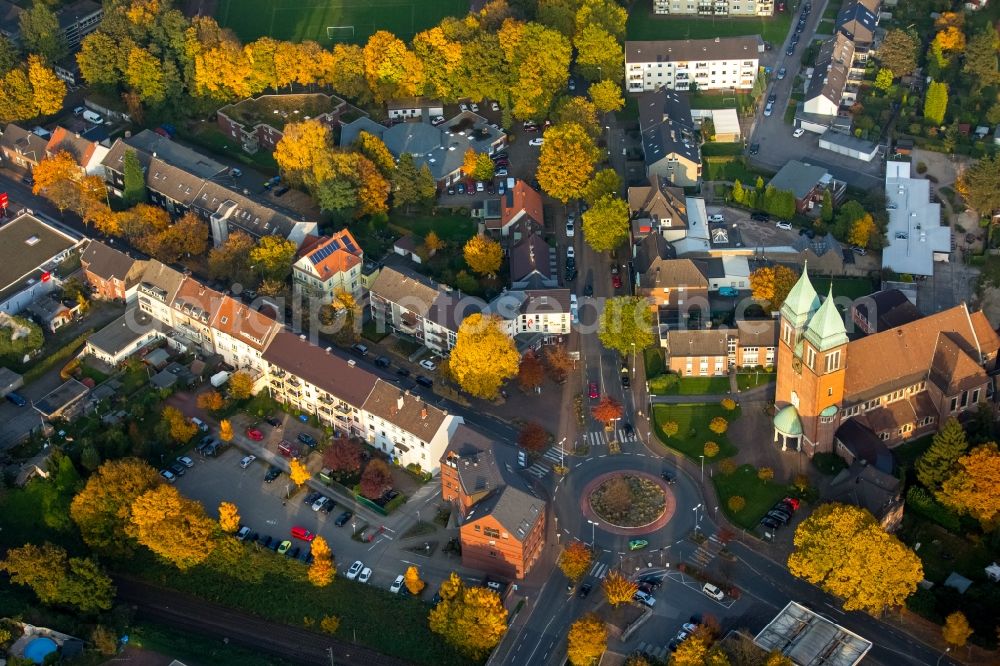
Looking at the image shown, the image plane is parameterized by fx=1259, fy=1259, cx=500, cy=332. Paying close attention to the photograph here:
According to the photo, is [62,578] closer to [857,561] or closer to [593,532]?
[593,532]

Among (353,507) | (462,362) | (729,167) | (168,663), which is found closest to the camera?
(168,663)

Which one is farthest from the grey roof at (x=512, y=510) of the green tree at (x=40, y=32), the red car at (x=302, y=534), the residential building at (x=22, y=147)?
the green tree at (x=40, y=32)

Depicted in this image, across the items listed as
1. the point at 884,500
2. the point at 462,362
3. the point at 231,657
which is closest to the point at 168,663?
the point at 231,657

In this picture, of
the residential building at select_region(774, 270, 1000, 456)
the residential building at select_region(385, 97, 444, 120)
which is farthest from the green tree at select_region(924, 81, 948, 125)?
the residential building at select_region(385, 97, 444, 120)

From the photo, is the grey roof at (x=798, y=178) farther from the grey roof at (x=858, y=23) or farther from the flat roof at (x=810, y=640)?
the flat roof at (x=810, y=640)

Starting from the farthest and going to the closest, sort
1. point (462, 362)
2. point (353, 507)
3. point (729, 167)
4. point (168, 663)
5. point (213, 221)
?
Answer: point (729, 167) → point (213, 221) → point (462, 362) → point (353, 507) → point (168, 663)

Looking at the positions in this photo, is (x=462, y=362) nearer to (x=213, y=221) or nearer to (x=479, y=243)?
(x=479, y=243)

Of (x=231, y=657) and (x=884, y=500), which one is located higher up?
(x=884, y=500)
